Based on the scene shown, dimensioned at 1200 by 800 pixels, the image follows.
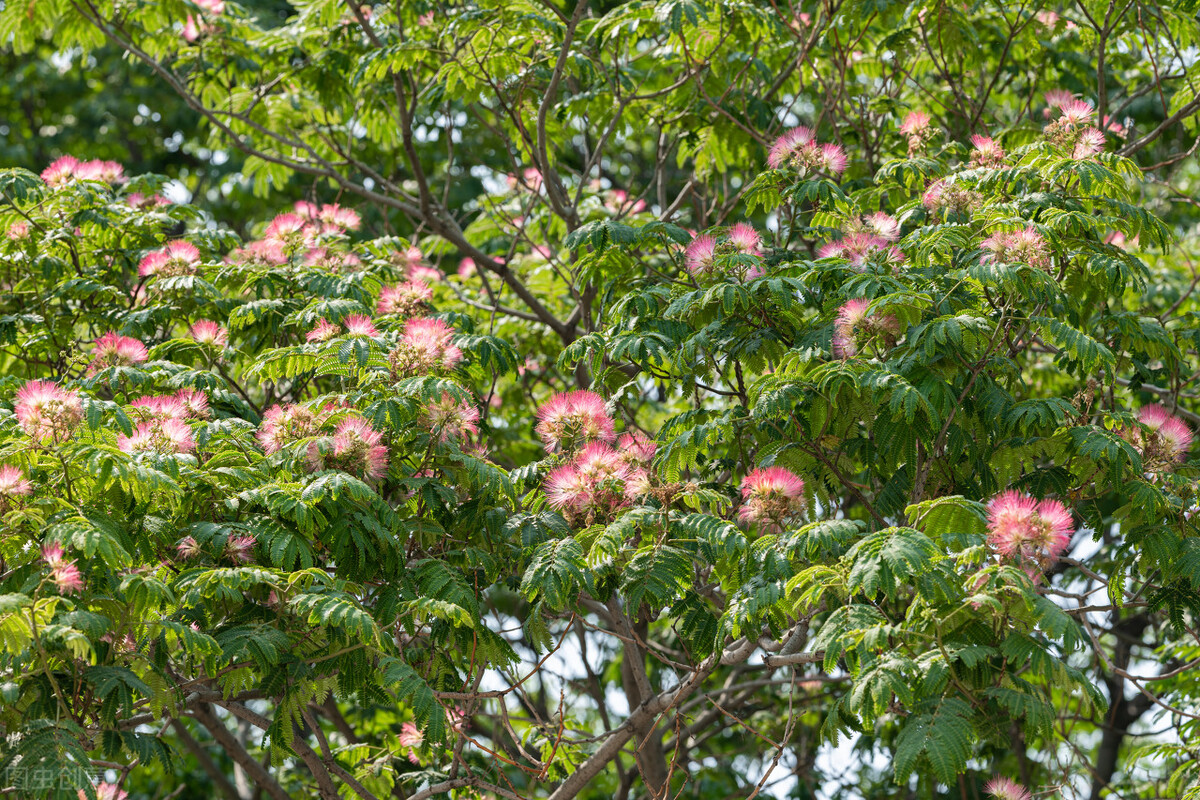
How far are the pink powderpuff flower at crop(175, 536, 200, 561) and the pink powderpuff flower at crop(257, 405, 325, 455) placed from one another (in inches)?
19.5

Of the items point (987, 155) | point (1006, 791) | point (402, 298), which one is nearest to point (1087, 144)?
point (987, 155)

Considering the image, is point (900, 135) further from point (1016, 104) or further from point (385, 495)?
point (385, 495)

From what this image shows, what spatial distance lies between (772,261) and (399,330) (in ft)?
5.62

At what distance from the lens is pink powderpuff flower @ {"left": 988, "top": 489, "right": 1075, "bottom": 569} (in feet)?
12.0

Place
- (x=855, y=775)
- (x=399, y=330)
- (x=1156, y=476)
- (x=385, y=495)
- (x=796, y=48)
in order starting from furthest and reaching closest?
(x=855, y=775) < (x=796, y=48) < (x=399, y=330) < (x=385, y=495) < (x=1156, y=476)

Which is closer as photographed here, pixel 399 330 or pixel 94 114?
pixel 399 330

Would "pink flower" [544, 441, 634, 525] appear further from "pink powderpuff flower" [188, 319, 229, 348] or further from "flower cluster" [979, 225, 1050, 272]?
"pink powderpuff flower" [188, 319, 229, 348]

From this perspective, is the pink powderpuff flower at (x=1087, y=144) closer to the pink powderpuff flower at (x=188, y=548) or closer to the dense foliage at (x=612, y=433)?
the dense foliage at (x=612, y=433)

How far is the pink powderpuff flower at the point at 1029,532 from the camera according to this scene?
3.65m

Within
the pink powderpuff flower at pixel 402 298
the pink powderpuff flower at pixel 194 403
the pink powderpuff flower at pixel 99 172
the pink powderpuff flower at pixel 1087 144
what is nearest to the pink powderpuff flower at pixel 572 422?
the pink powderpuff flower at pixel 402 298

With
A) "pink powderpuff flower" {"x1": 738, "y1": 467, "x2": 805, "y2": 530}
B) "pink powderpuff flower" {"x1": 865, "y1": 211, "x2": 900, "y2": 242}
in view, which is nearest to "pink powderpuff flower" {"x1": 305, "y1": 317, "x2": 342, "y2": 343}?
"pink powderpuff flower" {"x1": 738, "y1": 467, "x2": 805, "y2": 530}

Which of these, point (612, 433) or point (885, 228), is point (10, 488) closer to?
point (612, 433)

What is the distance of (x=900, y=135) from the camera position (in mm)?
6992

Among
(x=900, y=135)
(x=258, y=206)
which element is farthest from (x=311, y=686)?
(x=258, y=206)
